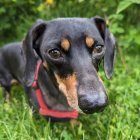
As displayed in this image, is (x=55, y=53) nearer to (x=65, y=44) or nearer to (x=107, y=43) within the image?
(x=65, y=44)

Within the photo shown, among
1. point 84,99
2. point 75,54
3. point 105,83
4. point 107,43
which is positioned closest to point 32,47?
point 75,54

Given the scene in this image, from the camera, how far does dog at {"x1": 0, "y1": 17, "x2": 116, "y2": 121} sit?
9.30 ft

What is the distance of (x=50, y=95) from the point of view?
11.6ft

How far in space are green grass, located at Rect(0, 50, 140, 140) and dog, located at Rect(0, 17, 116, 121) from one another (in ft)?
0.41

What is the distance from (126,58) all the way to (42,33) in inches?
61.7

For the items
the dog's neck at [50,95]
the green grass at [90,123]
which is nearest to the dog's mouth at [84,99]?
the green grass at [90,123]

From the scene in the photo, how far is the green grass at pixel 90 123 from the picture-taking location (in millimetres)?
3227

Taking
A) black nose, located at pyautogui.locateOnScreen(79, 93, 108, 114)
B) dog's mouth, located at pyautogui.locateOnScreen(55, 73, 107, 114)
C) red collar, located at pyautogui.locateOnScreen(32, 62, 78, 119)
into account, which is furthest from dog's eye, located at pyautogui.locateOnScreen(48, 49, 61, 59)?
red collar, located at pyautogui.locateOnScreen(32, 62, 78, 119)

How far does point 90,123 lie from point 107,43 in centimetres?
75

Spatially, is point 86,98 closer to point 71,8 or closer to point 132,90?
point 132,90

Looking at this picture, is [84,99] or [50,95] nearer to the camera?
[84,99]

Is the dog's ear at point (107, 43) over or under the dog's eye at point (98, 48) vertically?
under

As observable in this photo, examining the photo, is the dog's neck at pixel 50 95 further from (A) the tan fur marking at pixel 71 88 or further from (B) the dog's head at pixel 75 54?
(A) the tan fur marking at pixel 71 88

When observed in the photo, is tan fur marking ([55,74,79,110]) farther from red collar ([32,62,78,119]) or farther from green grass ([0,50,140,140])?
red collar ([32,62,78,119])
